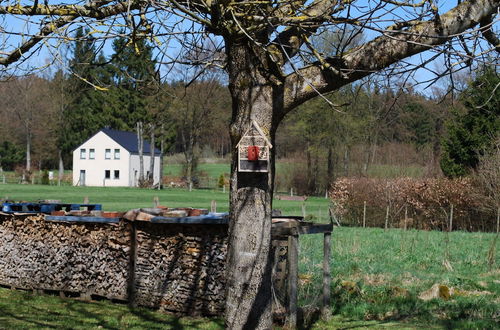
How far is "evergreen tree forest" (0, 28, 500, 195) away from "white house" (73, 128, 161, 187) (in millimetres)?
3624

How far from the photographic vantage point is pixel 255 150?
16.7 ft

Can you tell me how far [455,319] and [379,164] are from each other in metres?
36.4

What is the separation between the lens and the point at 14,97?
7381 cm

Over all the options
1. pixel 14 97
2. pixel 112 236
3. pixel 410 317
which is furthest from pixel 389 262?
pixel 14 97

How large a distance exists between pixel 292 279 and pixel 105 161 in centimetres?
6293

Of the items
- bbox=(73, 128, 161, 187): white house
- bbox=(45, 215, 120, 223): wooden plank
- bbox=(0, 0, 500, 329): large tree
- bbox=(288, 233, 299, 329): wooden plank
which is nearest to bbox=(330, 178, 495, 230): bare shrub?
bbox=(45, 215, 120, 223): wooden plank

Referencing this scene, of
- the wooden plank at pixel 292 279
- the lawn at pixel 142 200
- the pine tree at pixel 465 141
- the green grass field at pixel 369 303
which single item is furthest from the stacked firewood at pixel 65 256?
the pine tree at pixel 465 141

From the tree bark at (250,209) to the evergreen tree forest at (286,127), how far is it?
1898 cm

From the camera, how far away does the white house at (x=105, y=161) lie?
68875 millimetres

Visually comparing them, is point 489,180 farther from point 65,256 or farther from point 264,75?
point 264,75

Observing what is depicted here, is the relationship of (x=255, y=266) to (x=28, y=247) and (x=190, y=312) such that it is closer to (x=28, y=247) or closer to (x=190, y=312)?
(x=190, y=312)

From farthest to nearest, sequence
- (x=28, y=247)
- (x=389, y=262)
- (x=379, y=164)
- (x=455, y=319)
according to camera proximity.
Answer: (x=379, y=164) → (x=389, y=262) → (x=28, y=247) → (x=455, y=319)

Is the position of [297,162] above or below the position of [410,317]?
above

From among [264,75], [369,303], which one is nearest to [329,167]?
[369,303]
